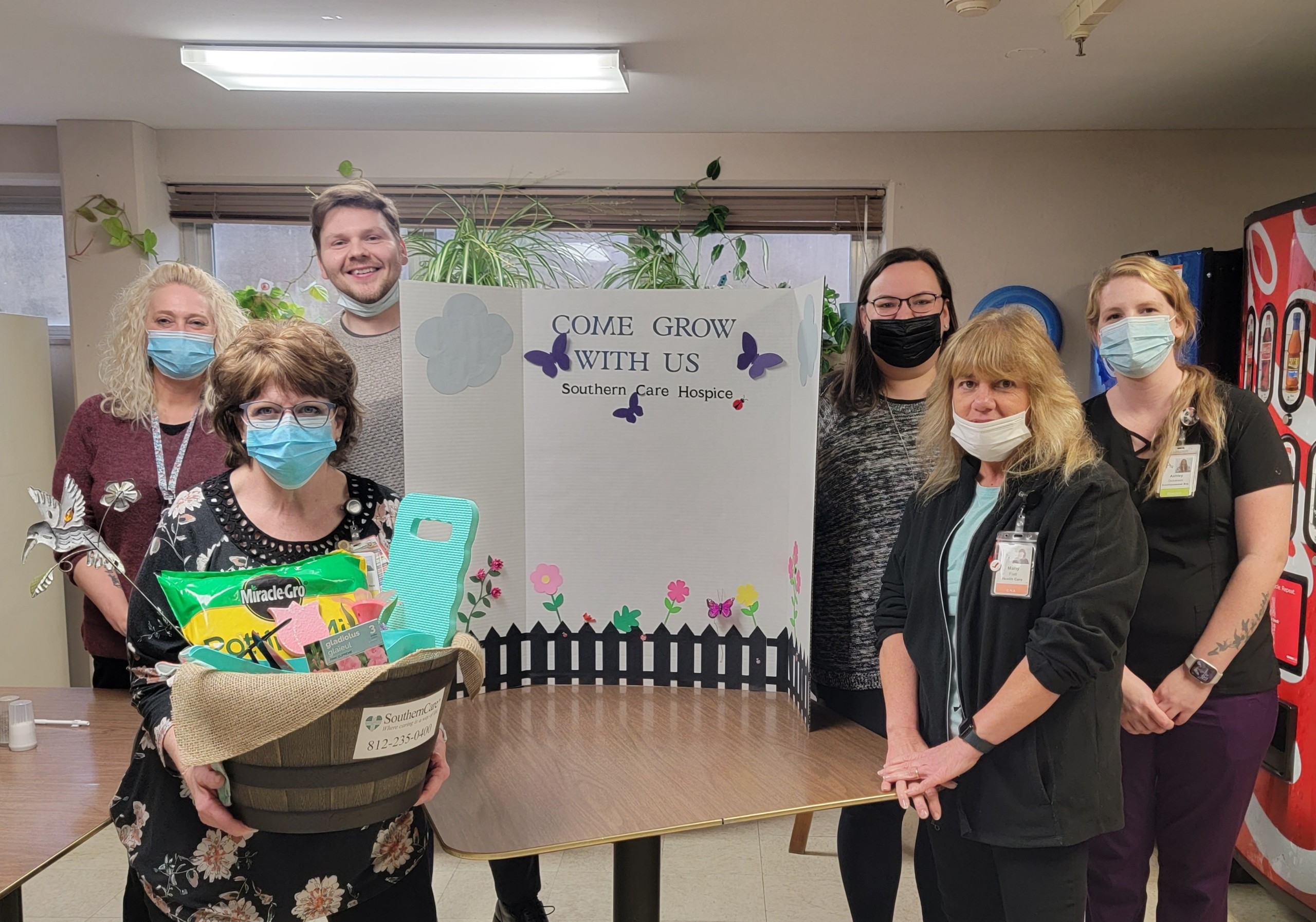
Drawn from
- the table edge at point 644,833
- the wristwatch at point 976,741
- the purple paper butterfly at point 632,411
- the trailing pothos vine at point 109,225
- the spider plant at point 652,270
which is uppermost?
the trailing pothos vine at point 109,225

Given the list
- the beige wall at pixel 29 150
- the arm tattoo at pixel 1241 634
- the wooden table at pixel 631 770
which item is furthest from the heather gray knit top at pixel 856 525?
the beige wall at pixel 29 150

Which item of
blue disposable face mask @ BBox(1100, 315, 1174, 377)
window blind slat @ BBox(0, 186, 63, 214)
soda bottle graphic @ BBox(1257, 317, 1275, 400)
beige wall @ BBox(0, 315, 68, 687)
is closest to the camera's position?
blue disposable face mask @ BBox(1100, 315, 1174, 377)

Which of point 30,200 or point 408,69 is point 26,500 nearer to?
point 30,200

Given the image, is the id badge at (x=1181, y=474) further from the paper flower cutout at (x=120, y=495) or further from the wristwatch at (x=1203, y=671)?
the paper flower cutout at (x=120, y=495)

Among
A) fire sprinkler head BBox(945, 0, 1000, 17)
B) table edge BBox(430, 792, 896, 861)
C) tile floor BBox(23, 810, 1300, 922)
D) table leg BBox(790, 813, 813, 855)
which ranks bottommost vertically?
tile floor BBox(23, 810, 1300, 922)

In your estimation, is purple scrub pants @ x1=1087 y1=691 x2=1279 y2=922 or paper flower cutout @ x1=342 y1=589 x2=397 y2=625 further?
purple scrub pants @ x1=1087 y1=691 x2=1279 y2=922

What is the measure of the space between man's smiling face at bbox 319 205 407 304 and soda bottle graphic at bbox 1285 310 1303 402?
2.17 m

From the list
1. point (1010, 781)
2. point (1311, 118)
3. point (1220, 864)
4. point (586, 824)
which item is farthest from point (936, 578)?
point (1311, 118)

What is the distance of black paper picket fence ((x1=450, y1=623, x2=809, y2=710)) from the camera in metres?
1.97

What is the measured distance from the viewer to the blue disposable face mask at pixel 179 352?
1.99 metres

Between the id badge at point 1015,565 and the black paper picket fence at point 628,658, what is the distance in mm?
651

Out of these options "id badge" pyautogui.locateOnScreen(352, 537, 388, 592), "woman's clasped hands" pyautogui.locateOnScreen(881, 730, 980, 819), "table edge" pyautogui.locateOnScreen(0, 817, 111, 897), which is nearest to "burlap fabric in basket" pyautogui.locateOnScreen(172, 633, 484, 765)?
"id badge" pyautogui.locateOnScreen(352, 537, 388, 592)

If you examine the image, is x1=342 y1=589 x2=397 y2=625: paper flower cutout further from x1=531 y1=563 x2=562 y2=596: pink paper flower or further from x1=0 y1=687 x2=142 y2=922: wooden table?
x1=531 y1=563 x2=562 y2=596: pink paper flower

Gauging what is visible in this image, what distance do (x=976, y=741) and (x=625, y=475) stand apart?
2.79 feet
